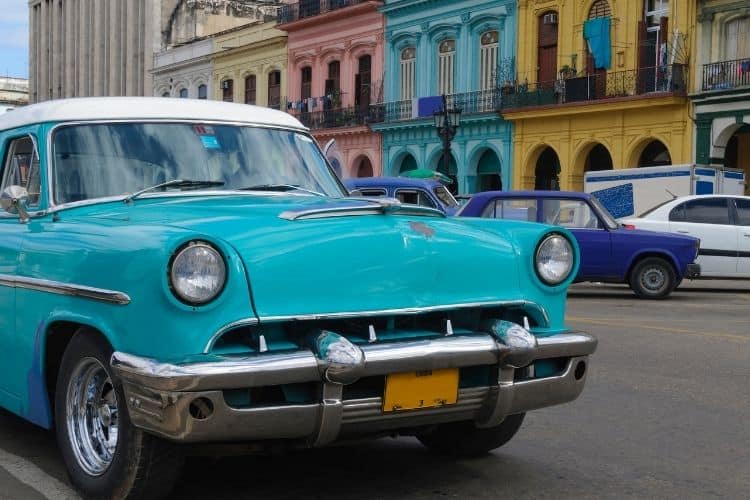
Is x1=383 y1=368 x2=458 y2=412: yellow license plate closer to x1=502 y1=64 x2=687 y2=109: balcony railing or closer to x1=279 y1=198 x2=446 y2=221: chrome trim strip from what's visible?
x1=279 y1=198 x2=446 y2=221: chrome trim strip

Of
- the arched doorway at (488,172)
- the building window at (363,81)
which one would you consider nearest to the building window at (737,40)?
the arched doorway at (488,172)

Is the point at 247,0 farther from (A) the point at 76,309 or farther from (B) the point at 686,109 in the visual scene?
(A) the point at 76,309

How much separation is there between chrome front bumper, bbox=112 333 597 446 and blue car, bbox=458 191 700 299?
11.9 meters

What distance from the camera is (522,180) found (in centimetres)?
3388

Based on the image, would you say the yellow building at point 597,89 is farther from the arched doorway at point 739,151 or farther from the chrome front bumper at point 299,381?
the chrome front bumper at point 299,381

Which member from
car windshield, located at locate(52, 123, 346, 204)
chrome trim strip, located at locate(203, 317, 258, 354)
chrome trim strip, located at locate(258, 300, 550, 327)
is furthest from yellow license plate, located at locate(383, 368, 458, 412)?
car windshield, located at locate(52, 123, 346, 204)

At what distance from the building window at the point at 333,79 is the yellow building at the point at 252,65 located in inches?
114

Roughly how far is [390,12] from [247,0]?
57.1 ft

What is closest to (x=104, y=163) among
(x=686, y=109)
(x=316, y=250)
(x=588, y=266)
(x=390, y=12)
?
(x=316, y=250)

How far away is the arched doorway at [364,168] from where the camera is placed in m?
41.2

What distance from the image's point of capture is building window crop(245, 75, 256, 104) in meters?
46.4

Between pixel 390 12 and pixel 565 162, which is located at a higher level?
pixel 390 12

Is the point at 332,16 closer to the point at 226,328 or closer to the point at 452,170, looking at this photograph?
the point at 452,170

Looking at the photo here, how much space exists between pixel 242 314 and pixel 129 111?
2.07m
